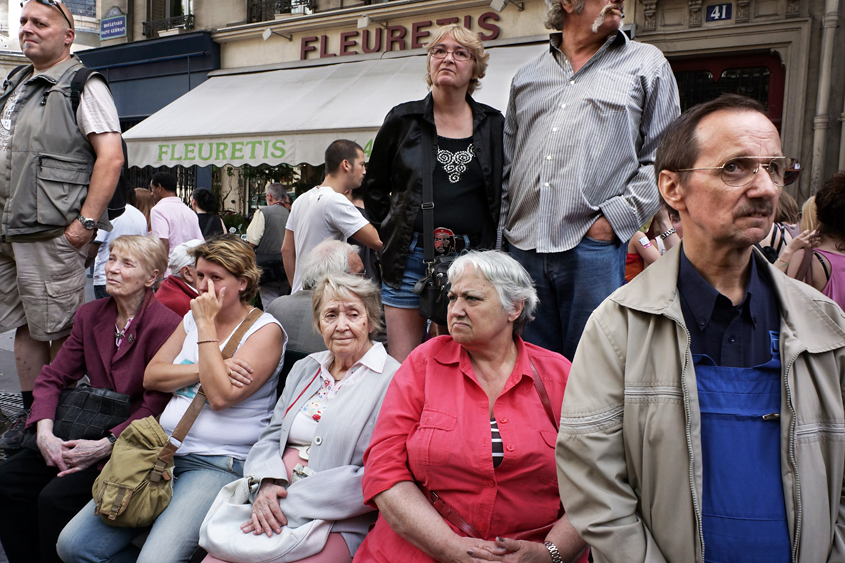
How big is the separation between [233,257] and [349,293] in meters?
0.69

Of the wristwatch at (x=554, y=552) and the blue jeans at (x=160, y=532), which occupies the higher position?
the wristwatch at (x=554, y=552)

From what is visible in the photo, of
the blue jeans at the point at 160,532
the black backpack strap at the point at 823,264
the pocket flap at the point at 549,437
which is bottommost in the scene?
the blue jeans at the point at 160,532

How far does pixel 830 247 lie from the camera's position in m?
3.54

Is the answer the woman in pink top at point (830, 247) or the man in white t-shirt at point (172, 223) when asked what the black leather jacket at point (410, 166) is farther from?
the man in white t-shirt at point (172, 223)

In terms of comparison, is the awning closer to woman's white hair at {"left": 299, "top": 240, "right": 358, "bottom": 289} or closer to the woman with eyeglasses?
woman's white hair at {"left": 299, "top": 240, "right": 358, "bottom": 289}

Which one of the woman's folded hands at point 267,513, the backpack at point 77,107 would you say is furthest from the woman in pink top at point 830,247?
the backpack at point 77,107

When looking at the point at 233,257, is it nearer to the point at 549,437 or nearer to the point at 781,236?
the point at 549,437

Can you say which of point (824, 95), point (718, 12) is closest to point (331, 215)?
point (824, 95)

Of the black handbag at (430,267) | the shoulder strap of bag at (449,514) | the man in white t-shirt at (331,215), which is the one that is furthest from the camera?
the man in white t-shirt at (331,215)

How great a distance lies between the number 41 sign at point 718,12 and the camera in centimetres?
812

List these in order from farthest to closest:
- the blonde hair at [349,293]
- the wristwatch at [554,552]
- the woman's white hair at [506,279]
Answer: the blonde hair at [349,293], the woman's white hair at [506,279], the wristwatch at [554,552]

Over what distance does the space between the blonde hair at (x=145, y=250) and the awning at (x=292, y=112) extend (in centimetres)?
406

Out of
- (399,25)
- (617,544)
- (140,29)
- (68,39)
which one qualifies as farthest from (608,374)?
(140,29)

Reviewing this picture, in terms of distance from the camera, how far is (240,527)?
2.59m
